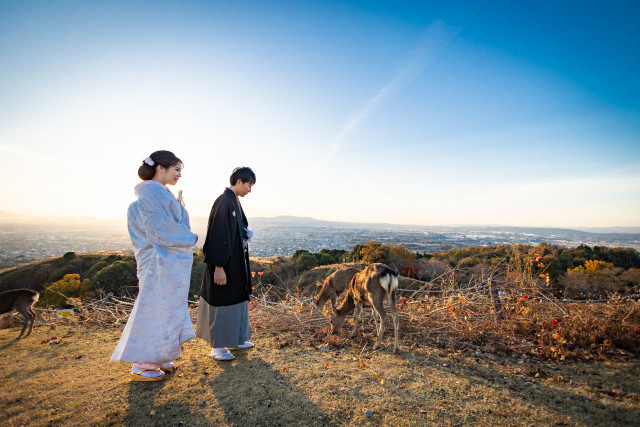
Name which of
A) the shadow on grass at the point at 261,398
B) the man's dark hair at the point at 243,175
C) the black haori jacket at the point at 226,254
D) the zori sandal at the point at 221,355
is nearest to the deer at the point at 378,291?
the shadow on grass at the point at 261,398

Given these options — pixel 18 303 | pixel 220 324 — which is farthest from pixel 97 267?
pixel 220 324

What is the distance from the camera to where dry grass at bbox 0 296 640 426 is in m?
2.77

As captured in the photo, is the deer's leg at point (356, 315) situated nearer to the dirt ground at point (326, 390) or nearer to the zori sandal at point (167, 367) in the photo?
the dirt ground at point (326, 390)

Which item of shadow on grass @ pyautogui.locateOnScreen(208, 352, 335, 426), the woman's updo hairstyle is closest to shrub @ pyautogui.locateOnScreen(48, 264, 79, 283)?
the woman's updo hairstyle

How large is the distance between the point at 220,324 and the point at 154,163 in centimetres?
259

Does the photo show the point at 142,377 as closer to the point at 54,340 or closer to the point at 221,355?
the point at 221,355

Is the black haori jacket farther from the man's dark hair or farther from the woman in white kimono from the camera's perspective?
the woman in white kimono

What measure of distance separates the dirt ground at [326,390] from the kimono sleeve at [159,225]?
1.83 m

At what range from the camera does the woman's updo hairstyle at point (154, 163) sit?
144 inches

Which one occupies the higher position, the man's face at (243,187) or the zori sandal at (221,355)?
the man's face at (243,187)

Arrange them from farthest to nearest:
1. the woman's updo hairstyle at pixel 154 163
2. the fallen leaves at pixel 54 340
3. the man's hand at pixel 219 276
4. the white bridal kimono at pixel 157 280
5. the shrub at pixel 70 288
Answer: the shrub at pixel 70 288
the fallen leaves at pixel 54 340
the man's hand at pixel 219 276
the woman's updo hairstyle at pixel 154 163
the white bridal kimono at pixel 157 280

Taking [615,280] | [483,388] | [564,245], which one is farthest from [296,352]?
[564,245]

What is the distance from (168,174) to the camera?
12.2 ft

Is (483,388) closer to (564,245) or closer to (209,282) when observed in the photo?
(209,282)
